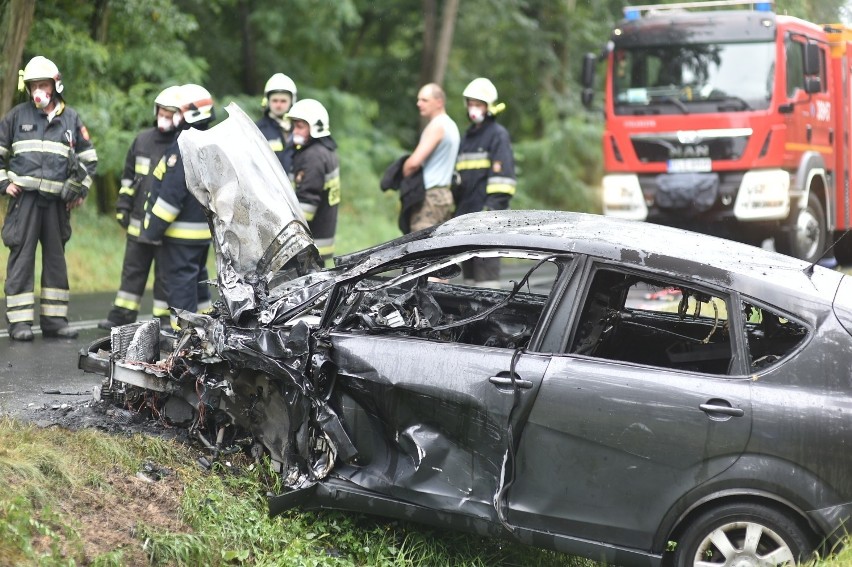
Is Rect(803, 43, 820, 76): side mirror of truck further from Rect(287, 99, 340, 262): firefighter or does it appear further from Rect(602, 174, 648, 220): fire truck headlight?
Rect(287, 99, 340, 262): firefighter

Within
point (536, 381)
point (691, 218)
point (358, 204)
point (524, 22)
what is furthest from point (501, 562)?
point (524, 22)

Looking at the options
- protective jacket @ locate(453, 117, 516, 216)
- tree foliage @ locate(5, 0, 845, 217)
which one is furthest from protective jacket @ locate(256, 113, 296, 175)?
tree foliage @ locate(5, 0, 845, 217)

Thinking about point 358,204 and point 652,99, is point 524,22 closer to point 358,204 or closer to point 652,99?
point 358,204

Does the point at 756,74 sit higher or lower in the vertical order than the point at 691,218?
higher

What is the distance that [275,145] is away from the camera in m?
9.59

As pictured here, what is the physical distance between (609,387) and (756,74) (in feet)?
29.2

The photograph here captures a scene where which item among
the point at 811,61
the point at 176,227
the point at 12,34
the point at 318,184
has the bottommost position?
the point at 176,227

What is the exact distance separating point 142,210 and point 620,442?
5.22 metres

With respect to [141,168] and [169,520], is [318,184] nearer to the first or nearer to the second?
[141,168]

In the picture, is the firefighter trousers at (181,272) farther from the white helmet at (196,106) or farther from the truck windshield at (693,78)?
the truck windshield at (693,78)

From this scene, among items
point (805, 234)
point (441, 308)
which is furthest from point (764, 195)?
point (441, 308)

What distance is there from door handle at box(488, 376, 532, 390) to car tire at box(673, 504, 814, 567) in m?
0.86

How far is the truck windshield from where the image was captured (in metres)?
12.2

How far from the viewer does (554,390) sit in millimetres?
4430
